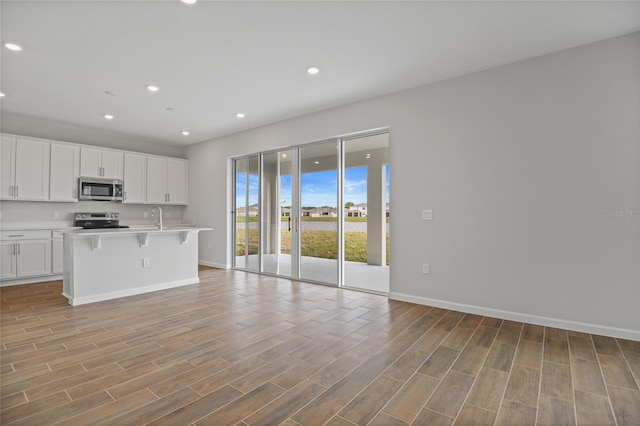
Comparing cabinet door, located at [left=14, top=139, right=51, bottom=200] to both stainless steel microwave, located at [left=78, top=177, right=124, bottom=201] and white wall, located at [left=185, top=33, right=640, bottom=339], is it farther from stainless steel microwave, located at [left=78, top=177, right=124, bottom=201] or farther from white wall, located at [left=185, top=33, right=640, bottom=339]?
white wall, located at [left=185, top=33, right=640, bottom=339]

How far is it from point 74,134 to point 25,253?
2.42 meters

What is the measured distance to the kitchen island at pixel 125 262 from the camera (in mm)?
4051

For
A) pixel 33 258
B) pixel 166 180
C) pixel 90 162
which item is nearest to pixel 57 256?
pixel 33 258

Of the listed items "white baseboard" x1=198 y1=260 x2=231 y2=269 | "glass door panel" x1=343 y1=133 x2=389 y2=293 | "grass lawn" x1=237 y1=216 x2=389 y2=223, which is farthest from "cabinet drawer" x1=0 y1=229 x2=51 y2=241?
"glass door panel" x1=343 y1=133 x2=389 y2=293

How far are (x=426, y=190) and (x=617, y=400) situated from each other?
102 inches

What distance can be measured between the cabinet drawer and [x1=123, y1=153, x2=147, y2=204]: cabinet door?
4.78ft

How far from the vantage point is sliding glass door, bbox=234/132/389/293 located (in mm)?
4906

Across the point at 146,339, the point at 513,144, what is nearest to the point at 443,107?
the point at 513,144

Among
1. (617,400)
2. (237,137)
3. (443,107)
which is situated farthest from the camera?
(237,137)

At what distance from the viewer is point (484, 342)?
2857 millimetres

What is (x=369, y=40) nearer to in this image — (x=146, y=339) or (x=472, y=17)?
(x=472, y=17)

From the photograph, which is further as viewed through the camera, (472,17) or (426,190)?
(426,190)

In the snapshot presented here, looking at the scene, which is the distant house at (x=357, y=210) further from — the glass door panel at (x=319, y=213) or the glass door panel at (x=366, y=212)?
the glass door panel at (x=319, y=213)

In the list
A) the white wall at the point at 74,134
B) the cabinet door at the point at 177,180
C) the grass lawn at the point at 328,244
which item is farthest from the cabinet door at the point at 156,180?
the grass lawn at the point at 328,244
